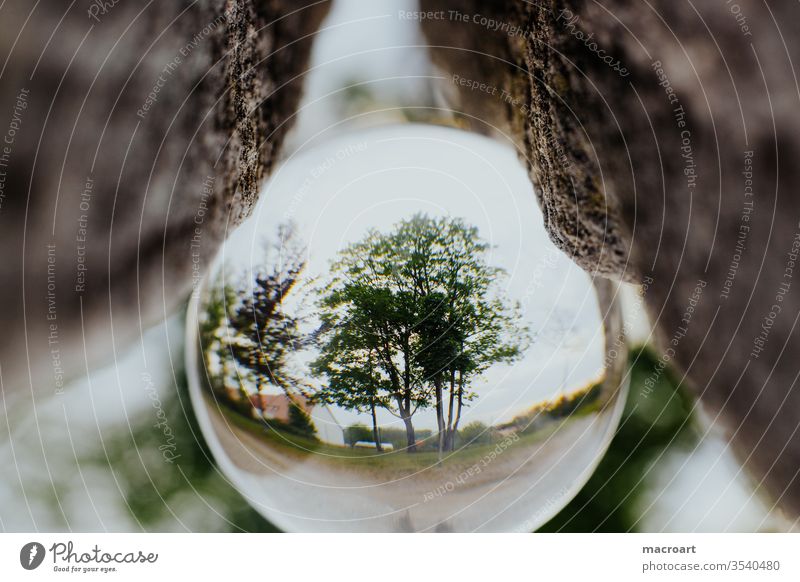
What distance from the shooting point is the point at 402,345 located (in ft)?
1.47

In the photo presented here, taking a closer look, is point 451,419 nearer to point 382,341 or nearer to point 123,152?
point 382,341

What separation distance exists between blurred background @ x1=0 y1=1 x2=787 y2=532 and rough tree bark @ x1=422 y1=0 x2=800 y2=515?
0.11 ft

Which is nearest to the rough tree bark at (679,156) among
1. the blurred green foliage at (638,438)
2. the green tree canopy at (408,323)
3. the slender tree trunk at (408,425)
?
the blurred green foliage at (638,438)

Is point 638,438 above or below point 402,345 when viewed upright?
below

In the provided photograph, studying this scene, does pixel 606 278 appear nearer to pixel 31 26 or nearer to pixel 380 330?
pixel 380 330

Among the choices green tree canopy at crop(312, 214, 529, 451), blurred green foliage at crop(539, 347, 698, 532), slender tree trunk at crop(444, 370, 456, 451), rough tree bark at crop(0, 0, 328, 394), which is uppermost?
rough tree bark at crop(0, 0, 328, 394)

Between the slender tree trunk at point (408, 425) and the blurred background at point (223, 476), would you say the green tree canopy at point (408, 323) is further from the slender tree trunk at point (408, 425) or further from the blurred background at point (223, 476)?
Result: the blurred background at point (223, 476)

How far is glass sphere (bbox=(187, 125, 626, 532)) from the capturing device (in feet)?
1.47

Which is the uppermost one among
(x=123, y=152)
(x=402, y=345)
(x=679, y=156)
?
(x=123, y=152)

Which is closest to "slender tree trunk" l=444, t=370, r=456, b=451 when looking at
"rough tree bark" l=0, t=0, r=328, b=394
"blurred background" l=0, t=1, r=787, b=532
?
"blurred background" l=0, t=1, r=787, b=532

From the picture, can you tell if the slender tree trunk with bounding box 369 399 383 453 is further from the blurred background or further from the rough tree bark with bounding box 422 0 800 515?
the rough tree bark with bounding box 422 0 800 515

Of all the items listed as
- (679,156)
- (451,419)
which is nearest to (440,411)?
(451,419)

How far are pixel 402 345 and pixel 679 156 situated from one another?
1.13 ft
